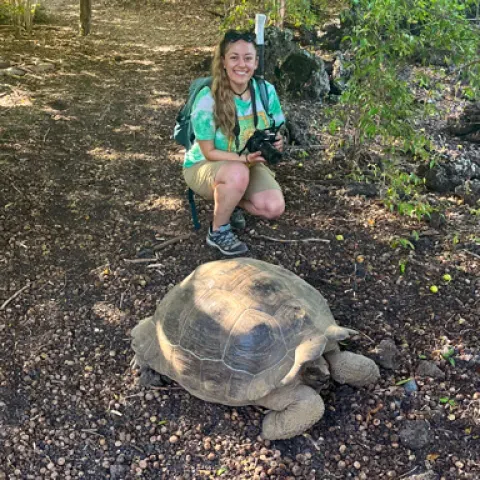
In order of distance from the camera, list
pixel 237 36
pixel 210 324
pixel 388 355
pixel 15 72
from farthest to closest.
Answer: pixel 15 72, pixel 237 36, pixel 388 355, pixel 210 324

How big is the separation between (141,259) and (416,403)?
6.39 feet

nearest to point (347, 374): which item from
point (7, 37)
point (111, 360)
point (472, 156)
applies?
point (111, 360)

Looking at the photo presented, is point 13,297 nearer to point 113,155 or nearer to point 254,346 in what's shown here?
point 254,346

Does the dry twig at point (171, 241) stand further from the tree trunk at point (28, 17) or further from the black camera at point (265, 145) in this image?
the tree trunk at point (28, 17)

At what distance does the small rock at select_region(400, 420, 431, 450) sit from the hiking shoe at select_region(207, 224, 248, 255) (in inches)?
60.3

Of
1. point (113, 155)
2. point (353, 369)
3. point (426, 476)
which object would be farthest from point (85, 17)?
point (426, 476)

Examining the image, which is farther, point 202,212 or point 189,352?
point 202,212

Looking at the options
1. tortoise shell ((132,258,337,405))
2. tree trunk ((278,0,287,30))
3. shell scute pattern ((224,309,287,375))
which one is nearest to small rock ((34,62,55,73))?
tree trunk ((278,0,287,30))

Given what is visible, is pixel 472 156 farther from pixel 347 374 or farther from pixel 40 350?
pixel 40 350

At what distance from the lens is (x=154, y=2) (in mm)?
11289

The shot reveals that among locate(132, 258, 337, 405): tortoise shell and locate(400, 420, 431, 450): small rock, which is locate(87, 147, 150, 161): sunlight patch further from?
locate(400, 420, 431, 450): small rock

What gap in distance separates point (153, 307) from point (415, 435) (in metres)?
1.62

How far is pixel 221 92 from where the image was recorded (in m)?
3.34

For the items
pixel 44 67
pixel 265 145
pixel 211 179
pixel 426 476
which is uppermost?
pixel 265 145
